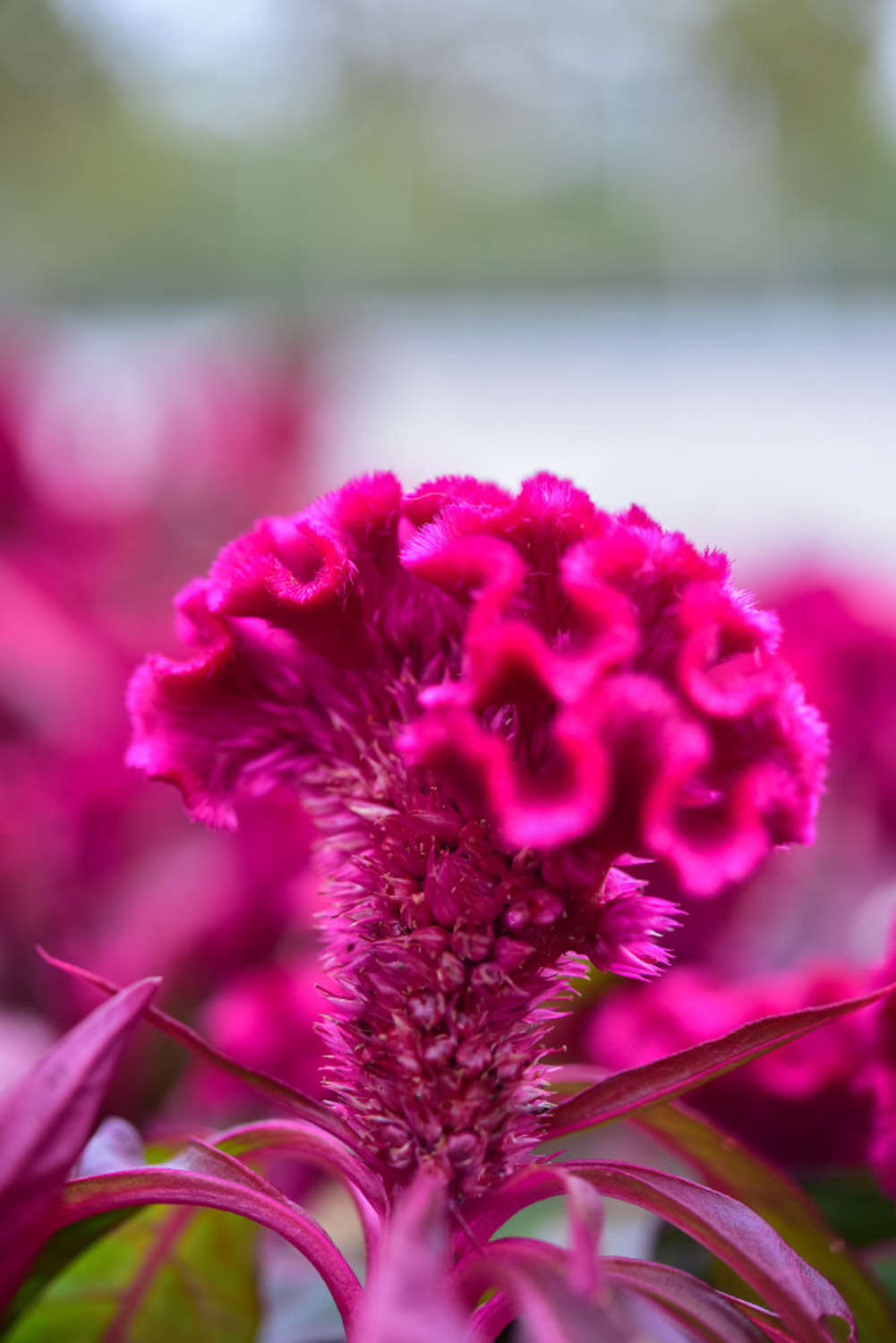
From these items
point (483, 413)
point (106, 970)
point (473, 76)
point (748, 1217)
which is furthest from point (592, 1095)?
point (473, 76)

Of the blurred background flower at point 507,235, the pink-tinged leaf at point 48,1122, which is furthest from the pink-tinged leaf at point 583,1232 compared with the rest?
the blurred background flower at point 507,235

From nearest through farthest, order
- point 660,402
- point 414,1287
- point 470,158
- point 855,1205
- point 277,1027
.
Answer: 1. point 414,1287
2. point 855,1205
3. point 277,1027
4. point 660,402
5. point 470,158

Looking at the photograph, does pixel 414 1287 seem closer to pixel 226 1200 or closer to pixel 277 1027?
pixel 226 1200

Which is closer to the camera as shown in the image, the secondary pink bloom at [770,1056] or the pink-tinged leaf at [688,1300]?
the pink-tinged leaf at [688,1300]

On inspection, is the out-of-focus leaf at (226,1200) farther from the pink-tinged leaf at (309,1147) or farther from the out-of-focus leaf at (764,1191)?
the out-of-focus leaf at (764,1191)

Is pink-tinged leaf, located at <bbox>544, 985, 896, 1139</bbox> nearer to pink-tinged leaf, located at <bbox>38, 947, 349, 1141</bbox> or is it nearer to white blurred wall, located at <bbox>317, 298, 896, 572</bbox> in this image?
pink-tinged leaf, located at <bbox>38, 947, 349, 1141</bbox>

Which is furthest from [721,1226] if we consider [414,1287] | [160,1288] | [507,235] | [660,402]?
[507,235]

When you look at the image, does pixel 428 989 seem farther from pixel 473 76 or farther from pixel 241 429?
pixel 473 76
